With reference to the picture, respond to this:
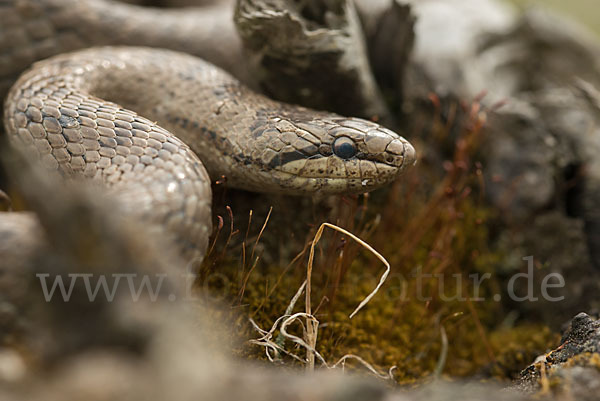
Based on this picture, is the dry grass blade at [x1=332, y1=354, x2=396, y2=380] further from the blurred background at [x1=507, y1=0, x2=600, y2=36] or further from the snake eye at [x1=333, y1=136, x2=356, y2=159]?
the blurred background at [x1=507, y1=0, x2=600, y2=36]

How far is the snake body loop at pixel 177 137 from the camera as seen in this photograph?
8.73 ft

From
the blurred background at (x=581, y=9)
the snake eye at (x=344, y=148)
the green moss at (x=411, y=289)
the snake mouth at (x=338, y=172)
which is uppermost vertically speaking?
the snake eye at (x=344, y=148)

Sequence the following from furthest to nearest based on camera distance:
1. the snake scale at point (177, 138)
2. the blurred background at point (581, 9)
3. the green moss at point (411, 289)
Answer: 1. the blurred background at point (581, 9)
2. the green moss at point (411, 289)
3. the snake scale at point (177, 138)

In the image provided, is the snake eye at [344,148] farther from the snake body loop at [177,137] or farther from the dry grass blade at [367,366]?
the dry grass blade at [367,366]

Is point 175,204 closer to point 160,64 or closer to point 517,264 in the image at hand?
point 160,64

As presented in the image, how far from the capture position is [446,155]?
5.08 m

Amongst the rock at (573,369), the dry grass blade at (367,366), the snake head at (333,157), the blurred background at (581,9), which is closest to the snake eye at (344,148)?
the snake head at (333,157)

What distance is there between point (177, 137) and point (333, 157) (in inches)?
41.0

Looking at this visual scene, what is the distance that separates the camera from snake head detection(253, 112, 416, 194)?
3260mm

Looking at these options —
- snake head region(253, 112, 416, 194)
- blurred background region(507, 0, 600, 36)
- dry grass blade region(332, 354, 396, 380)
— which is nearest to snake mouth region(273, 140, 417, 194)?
snake head region(253, 112, 416, 194)

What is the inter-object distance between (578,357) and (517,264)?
2.23 metres

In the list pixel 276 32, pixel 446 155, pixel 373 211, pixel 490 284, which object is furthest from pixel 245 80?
pixel 490 284

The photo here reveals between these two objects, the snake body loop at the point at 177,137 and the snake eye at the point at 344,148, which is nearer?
the snake body loop at the point at 177,137

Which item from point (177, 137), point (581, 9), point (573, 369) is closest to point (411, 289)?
point (573, 369)
